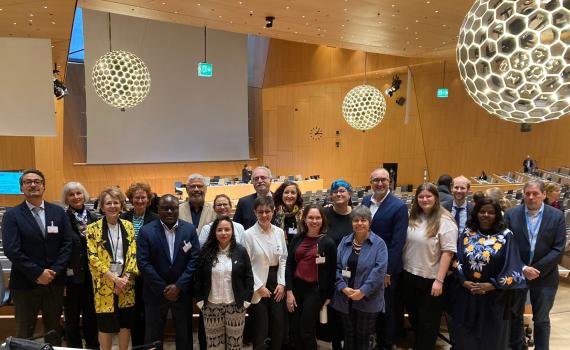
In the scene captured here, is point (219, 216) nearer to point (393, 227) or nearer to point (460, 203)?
point (393, 227)

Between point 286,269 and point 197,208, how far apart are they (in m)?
1.02

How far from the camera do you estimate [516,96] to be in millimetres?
1352

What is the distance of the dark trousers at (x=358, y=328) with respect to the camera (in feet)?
9.95

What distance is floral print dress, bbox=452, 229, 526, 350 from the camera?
2.79m

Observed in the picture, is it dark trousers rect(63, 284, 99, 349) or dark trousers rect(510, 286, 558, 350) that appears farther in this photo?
dark trousers rect(63, 284, 99, 349)

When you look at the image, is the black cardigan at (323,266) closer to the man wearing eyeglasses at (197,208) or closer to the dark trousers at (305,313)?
the dark trousers at (305,313)

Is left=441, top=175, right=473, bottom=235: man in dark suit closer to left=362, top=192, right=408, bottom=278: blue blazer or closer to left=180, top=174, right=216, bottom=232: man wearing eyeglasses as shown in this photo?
left=362, top=192, right=408, bottom=278: blue blazer

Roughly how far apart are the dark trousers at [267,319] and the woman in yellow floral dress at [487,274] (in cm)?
141

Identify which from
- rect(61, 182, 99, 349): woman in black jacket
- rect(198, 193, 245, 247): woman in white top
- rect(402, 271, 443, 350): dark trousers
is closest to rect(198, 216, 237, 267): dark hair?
rect(198, 193, 245, 247): woman in white top

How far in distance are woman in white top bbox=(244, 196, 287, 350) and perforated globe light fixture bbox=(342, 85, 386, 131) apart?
561 centimetres

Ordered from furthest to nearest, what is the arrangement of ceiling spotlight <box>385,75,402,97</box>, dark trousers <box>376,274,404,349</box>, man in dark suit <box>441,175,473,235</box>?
1. ceiling spotlight <box>385,75,402,97</box>
2. man in dark suit <box>441,175,473,235</box>
3. dark trousers <box>376,274,404,349</box>

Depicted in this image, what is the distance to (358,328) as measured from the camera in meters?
3.06

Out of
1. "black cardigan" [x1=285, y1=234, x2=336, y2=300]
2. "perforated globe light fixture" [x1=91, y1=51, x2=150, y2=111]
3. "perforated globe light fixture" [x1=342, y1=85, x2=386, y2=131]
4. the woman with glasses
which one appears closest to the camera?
"black cardigan" [x1=285, y1=234, x2=336, y2=300]

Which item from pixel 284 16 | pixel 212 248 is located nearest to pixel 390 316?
pixel 212 248
